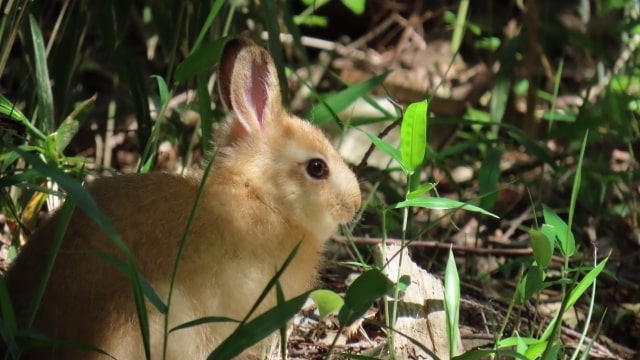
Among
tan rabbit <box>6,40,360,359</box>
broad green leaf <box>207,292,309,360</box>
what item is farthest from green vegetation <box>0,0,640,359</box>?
tan rabbit <box>6,40,360,359</box>

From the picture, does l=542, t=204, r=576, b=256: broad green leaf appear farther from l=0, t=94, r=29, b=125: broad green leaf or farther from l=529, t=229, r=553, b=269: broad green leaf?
l=0, t=94, r=29, b=125: broad green leaf

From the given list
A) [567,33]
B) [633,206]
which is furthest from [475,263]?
[567,33]

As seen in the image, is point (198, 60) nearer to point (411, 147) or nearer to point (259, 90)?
point (259, 90)

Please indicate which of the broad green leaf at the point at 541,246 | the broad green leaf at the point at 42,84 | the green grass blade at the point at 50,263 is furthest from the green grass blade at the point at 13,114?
the broad green leaf at the point at 541,246

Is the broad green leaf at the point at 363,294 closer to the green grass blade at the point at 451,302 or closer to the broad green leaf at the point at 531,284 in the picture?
the green grass blade at the point at 451,302

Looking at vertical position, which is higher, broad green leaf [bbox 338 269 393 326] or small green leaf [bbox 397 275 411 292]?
broad green leaf [bbox 338 269 393 326]

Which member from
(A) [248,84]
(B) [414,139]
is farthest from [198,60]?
(B) [414,139]
